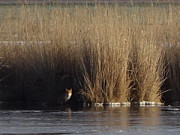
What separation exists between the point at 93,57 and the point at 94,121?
243 centimetres

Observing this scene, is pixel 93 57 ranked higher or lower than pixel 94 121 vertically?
higher

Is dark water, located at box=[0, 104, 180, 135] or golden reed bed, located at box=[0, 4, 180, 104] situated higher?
golden reed bed, located at box=[0, 4, 180, 104]

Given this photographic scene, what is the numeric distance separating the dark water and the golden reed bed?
718 mm

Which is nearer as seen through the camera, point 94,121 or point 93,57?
point 94,121

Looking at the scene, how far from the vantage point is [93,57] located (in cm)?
1197

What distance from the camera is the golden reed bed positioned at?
11.9 metres

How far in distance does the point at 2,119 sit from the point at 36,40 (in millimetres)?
3266

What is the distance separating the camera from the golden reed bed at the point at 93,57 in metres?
11.9

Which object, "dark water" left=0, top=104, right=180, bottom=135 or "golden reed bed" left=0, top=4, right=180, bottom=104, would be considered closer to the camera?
"dark water" left=0, top=104, right=180, bottom=135

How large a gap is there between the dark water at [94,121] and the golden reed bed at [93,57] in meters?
0.72


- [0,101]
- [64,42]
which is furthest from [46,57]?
[0,101]

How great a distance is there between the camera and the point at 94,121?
9.76 metres

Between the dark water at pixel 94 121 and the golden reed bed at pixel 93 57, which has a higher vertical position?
the golden reed bed at pixel 93 57

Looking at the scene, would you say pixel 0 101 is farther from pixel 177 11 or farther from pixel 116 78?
pixel 177 11
